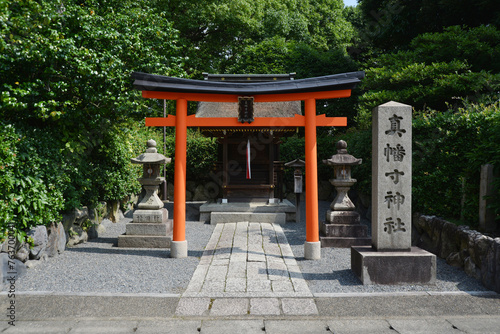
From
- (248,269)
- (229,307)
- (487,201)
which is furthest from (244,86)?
(487,201)

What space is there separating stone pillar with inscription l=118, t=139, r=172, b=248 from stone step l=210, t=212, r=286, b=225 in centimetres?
283

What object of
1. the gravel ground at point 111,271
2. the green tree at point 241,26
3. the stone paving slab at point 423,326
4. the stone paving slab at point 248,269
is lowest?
the gravel ground at point 111,271

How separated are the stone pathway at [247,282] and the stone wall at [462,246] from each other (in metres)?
2.67

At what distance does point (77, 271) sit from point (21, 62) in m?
4.06

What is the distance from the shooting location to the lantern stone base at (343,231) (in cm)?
726

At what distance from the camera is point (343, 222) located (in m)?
7.45

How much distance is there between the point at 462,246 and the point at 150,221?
249 inches

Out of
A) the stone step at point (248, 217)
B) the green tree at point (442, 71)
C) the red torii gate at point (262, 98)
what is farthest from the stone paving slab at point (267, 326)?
the green tree at point (442, 71)

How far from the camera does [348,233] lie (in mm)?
7363

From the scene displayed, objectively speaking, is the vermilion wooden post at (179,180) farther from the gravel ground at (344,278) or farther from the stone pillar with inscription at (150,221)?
the gravel ground at (344,278)

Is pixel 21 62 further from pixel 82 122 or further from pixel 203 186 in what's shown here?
pixel 203 186

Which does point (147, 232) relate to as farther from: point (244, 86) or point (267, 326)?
point (267, 326)

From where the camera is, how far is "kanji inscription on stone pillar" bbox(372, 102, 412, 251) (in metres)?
5.07

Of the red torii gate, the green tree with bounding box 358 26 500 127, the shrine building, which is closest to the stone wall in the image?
the red torii gate
